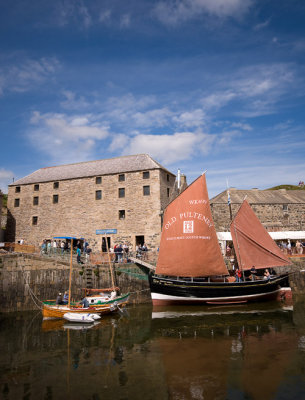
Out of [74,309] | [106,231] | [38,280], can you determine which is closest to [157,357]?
[74,309]

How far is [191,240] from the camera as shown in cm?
1928

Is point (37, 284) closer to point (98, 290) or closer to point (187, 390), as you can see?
point (98, 290)

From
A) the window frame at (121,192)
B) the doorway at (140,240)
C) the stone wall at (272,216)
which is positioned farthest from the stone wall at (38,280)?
the stone wall at (272,216)

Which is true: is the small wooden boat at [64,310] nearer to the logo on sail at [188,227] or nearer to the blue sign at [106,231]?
the logo on sail at [188,227]

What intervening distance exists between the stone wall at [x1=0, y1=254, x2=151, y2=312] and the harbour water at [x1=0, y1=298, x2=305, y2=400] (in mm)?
2163

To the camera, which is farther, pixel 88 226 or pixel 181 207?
pixel 88 226

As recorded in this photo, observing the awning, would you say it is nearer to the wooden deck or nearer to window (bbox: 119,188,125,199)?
the wooden deck

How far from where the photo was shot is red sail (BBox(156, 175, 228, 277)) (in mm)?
19219

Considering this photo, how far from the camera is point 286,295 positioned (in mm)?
21016

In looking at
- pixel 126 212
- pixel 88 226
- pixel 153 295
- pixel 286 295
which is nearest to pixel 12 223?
pixel 88 226

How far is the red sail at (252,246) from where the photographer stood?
2073 cm

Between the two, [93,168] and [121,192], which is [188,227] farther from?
[93,168]

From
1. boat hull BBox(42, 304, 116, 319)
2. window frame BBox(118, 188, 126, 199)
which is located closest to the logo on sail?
boat hull BBox(42, 304, 116, 319)

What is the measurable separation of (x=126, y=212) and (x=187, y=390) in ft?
66.6
